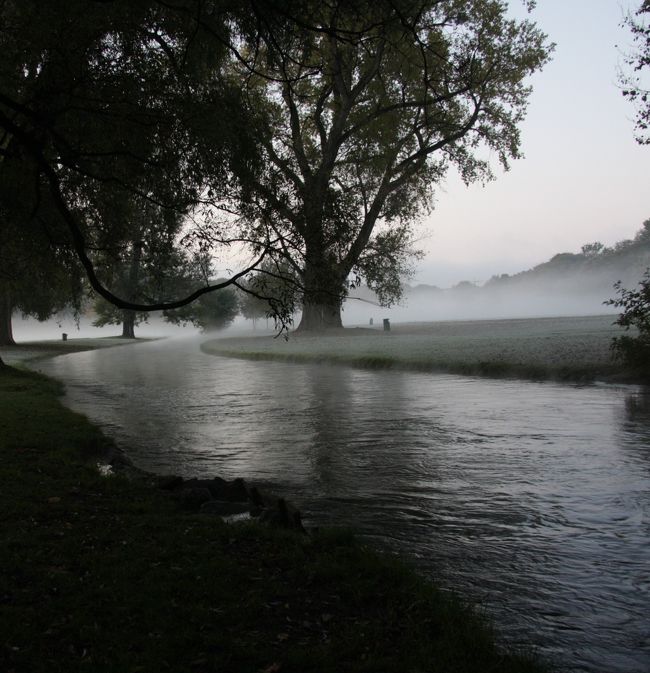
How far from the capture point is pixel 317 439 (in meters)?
12.0

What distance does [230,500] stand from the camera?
25.1 ft

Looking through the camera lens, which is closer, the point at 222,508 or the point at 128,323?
the point at 222,508

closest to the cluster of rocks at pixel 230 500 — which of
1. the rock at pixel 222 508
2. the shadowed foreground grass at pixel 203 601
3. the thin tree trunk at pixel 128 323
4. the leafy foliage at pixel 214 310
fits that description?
the rock at pixel 222 508

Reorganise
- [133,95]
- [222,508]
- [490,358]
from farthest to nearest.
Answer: [490,358]
[133,95]
[222,508]

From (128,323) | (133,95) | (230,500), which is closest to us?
(230,500)

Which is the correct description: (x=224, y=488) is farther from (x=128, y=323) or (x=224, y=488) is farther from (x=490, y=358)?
(x=128, y=323)

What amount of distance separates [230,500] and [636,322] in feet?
46.6

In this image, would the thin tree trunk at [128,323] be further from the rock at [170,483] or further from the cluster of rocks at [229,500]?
the cluster of rocks at [229,500]

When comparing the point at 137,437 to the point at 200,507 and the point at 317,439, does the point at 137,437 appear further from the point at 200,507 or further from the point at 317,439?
the point at 200,507

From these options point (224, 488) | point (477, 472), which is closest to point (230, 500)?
point (224, 488)

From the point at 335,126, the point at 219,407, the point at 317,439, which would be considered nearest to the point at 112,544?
the point at 317,439

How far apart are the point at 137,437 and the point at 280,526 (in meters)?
7.08

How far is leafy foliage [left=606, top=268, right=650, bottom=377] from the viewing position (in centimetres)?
1674

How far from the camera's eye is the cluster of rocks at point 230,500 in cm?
645
